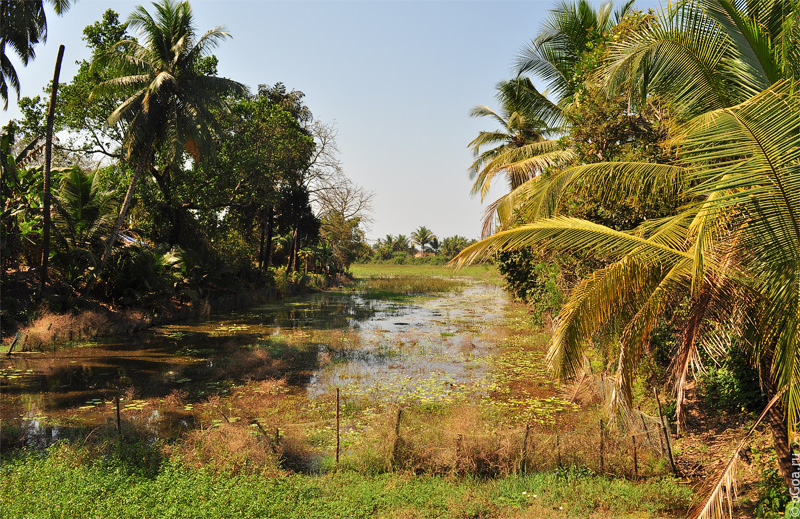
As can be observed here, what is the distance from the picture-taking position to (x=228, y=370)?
460 inches

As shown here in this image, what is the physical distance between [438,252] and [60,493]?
88293 millimetres

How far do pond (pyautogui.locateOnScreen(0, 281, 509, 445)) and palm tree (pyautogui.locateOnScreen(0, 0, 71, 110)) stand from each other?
9.62m

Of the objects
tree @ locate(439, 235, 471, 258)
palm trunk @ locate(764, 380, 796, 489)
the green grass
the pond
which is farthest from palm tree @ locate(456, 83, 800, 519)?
tree @ locate(439, 235, 471, 258)

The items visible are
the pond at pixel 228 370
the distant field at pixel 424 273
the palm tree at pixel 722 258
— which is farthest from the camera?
the distant field at pixel 424 273

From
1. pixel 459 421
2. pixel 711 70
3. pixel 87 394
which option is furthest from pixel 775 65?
pixel 87 394

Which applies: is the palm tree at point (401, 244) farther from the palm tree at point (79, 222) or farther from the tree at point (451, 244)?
the palm tree at point (79, 222)

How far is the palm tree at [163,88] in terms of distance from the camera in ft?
55.4

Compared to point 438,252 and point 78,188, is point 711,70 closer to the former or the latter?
point 78,188

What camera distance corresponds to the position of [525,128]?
20922 mm

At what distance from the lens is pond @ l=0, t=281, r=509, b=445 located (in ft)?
28.2

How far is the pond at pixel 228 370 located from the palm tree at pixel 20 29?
9.62m

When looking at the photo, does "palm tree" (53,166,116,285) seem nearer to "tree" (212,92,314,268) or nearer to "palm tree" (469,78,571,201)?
"tree" (212,92,314,268)

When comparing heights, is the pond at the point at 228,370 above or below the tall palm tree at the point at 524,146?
below

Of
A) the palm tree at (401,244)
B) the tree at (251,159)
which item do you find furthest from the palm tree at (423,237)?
the tree at (251,159)
